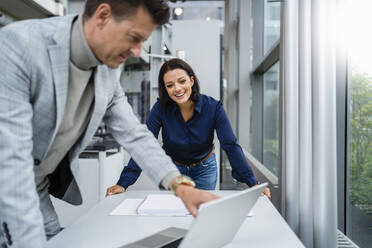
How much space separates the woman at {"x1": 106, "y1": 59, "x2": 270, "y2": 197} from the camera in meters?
1.90

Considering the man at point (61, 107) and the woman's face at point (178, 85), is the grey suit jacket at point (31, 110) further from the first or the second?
the woman's face at point (178, 85)

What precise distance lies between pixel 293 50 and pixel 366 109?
1.29 ft

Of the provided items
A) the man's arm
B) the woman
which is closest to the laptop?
the man's arm

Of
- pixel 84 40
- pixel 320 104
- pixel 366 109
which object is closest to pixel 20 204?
pixel 84 40

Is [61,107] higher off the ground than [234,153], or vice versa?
[61,107]

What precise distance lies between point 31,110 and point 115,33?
0.27 metres

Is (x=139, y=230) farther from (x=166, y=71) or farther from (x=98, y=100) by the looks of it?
(x=166, y=71)

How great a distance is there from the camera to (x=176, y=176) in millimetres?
972

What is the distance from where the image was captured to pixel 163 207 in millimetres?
1213

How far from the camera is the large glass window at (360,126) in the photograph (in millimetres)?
1324

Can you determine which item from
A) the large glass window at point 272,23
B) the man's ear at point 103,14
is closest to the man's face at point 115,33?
the man's ear at point 103,14

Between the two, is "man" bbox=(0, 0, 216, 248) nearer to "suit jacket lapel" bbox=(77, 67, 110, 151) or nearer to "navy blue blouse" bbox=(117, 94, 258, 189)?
"suit jacket lapel" bbox=(77, 67, 110, 151)

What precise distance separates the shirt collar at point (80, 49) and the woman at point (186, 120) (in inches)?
41.3

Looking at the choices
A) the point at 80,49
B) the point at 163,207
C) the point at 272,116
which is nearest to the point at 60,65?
the point at 80,49
